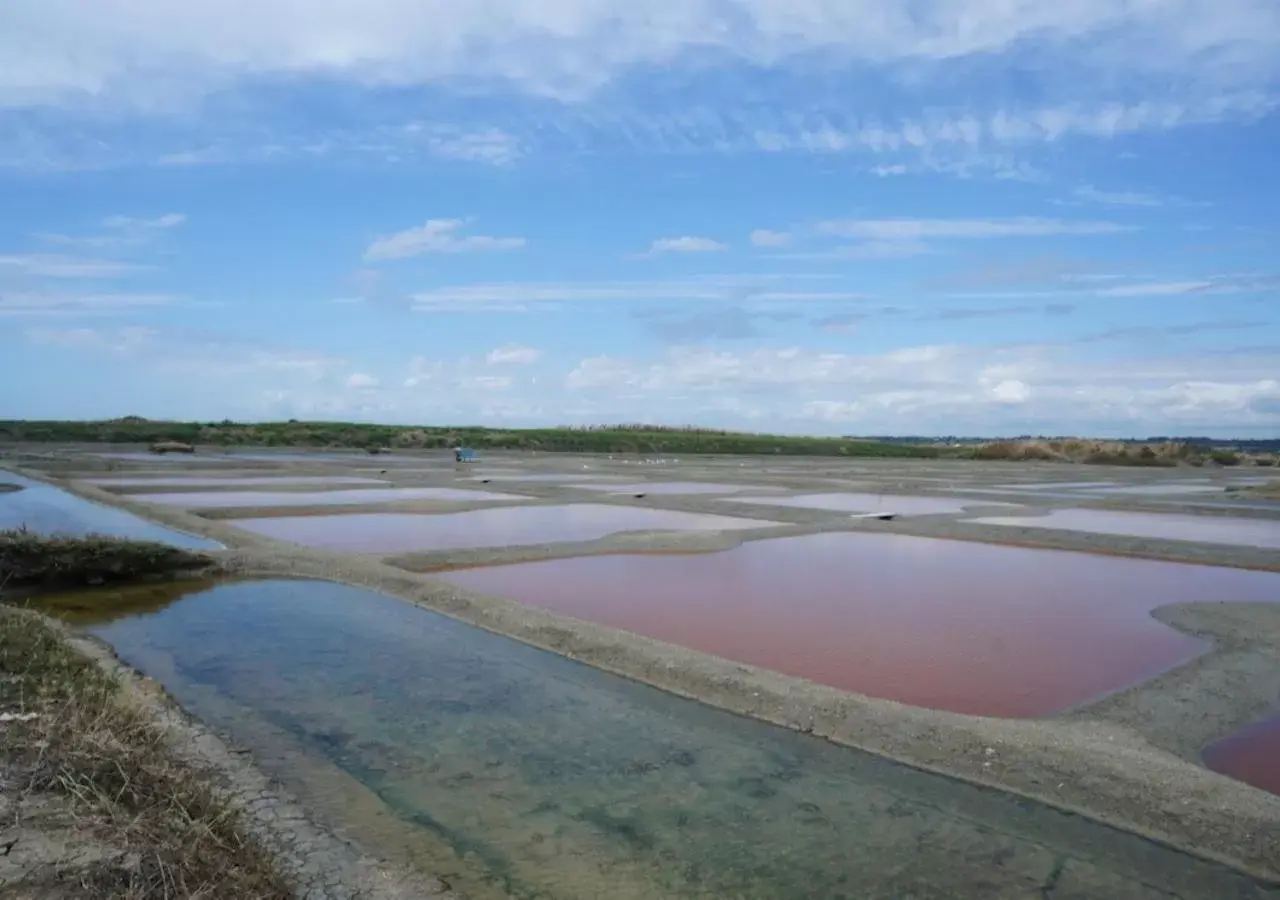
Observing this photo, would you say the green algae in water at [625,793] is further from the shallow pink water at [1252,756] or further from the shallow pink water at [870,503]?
the shallow pink water at [870,503]

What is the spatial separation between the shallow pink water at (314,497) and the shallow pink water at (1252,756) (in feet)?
72.4

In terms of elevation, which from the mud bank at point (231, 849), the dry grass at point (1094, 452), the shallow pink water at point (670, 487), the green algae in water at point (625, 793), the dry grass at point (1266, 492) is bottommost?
the green algae in water at point (625, 793)

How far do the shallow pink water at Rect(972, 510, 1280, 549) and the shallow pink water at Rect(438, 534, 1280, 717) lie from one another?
454cm

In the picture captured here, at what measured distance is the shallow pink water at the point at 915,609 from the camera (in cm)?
938

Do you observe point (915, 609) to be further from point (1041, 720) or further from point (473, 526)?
point (473, 526)

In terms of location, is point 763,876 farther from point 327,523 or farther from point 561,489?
point 561,489

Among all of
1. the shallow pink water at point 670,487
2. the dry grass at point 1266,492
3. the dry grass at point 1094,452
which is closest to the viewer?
the shallow pink water at point 670,487

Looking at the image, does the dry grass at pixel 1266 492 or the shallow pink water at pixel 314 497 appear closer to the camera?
the shallow pink water at pixel 314 497

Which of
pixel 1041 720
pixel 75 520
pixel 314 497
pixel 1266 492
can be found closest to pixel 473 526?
pixel 75 520

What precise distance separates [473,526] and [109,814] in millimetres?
17097

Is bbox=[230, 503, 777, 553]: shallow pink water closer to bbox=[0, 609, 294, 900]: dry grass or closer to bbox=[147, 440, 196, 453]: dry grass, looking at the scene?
bbox=[0, 609, 294, 900]: dry grass

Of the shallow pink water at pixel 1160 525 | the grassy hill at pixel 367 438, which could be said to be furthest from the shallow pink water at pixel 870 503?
the grassy hill at pixel 367 438

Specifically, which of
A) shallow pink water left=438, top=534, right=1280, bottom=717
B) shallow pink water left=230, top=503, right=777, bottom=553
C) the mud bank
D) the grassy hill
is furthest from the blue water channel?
the grassy hill

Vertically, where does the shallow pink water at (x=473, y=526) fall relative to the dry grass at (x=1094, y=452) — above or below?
below
